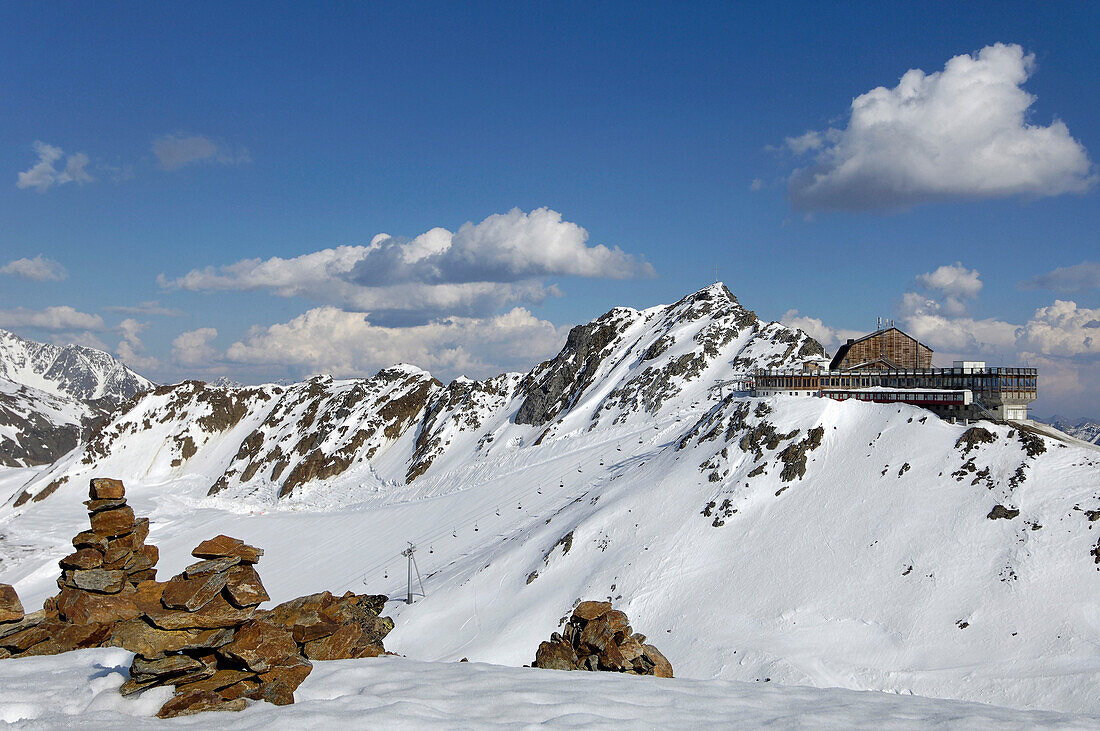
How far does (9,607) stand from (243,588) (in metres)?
8.69

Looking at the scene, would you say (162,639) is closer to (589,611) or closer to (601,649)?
(601,649)

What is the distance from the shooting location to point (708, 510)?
38000 mm

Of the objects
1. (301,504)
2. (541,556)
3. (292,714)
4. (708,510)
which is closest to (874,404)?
(708,510)

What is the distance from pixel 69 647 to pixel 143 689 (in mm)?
6319

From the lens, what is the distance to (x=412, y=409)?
390ft

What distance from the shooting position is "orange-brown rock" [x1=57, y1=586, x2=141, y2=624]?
553 inches

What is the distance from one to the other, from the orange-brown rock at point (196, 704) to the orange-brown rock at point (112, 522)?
768 centimetres

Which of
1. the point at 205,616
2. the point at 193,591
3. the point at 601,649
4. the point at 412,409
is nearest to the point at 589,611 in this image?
the point at 601,649

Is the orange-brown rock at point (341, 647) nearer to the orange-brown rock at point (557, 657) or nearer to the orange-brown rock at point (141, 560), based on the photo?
the orange-brown rock at point (141, 560)

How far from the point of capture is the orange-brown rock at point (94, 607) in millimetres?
14055

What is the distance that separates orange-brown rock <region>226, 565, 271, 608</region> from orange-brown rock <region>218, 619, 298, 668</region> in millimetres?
346

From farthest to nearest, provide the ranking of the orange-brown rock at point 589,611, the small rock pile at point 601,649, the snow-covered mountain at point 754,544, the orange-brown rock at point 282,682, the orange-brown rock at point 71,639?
the snow-covered mountain at point 754,544 → the orange-brown rock at point 589,611 → the small rock pile at point 601,649 → the orange-brown rock at point 71,639 → the orange-brown rock at point 282,682

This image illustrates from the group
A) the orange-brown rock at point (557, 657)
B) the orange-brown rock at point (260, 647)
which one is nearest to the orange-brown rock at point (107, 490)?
the orange-brown rock at point (260, 647)

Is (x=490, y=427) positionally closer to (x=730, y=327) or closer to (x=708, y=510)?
(x=730, y=327)
